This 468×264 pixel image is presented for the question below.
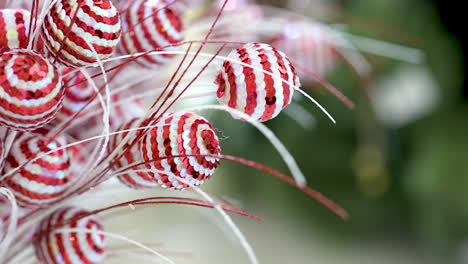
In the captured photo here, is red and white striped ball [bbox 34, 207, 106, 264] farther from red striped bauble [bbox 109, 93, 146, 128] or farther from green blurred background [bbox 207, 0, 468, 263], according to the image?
green blurred background [bbox 207, 0, 468, 263]

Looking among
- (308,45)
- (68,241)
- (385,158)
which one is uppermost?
(385,158)

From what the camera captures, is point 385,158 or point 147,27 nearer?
point 147,27

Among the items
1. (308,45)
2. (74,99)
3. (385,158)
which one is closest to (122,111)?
(74,99)

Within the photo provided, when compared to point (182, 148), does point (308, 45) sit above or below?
above

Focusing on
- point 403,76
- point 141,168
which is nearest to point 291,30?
point 141,168

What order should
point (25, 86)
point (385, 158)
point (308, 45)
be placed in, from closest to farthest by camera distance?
point (25, 86)
point (308, 45)
point (385, 158)

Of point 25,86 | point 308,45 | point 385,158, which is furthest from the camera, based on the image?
point 385,158

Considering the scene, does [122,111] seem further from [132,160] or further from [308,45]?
[308,45]
